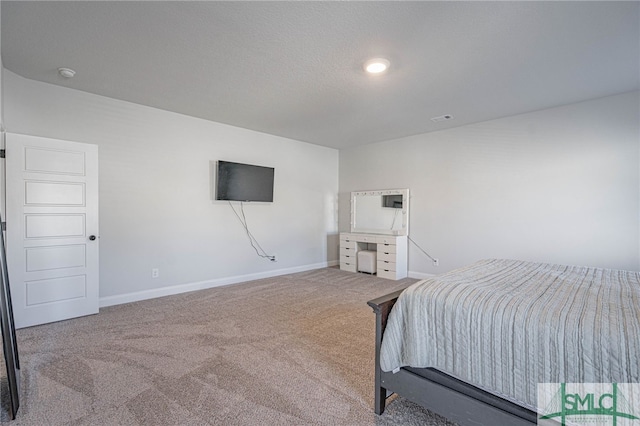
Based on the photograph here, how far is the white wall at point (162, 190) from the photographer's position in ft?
10.7

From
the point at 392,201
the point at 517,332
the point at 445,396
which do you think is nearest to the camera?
the point at 517,332

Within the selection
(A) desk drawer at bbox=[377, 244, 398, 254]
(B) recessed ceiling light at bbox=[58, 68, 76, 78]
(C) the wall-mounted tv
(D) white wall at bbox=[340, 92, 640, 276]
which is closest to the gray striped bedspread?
(D) white wall at bbox=[340, 92, 640, 276]

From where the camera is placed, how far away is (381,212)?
5.54 meters

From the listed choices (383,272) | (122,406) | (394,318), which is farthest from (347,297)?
(122,406)

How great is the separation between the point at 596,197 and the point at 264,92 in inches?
160

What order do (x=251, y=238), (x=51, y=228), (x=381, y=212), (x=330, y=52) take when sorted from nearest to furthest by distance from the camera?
1. (x=330, y=52)
2. (x=51, y=228)
3. (x=251, y=238)
4. (x=381, y=212)

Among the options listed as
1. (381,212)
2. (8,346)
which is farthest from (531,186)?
(8,346)

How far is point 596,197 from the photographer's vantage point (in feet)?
11.5

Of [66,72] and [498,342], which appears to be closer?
[498,342]

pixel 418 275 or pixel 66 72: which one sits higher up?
pixel 66 72

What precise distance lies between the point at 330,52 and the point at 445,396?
2.52 m

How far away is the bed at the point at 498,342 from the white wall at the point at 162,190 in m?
3.31

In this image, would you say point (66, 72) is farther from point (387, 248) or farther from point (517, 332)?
point (387, 248)

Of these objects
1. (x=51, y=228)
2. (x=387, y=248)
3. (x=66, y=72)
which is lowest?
(x=387, y=248)
